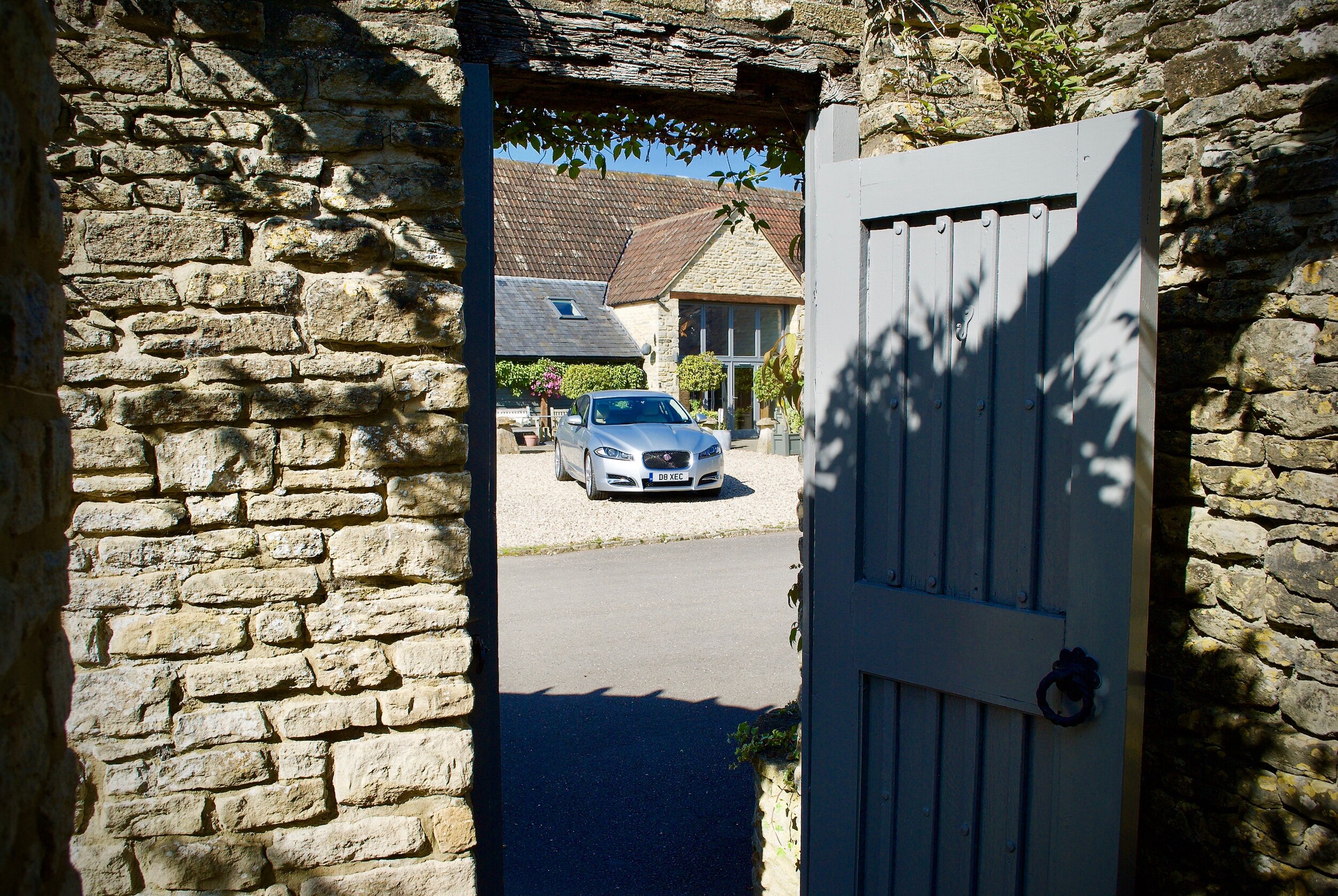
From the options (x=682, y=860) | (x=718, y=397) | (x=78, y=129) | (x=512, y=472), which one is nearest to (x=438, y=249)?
(x=78, y=129)

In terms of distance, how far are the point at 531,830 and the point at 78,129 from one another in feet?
11.0

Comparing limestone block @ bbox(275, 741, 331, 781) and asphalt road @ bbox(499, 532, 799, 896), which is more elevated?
limestone block @ bbox(275, 741, 331, 781)

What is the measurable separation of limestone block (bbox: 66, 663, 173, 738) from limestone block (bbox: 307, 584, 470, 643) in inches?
15.7

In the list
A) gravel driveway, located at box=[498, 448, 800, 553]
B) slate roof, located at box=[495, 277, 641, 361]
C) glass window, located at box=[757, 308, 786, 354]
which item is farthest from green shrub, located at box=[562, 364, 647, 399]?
gravel driveway, located at box=[498, 448, 800, 553]

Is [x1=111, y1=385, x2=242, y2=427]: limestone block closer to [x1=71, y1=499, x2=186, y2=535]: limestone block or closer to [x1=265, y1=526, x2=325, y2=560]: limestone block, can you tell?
[x1=71, y1=499, x2=186, y2=535]: limestone block

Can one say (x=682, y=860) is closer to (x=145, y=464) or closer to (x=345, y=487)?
(x=345, y=487)

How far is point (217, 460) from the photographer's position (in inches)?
91.2

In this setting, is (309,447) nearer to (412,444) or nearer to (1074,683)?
(412,444)

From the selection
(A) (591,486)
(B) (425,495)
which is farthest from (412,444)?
(A) (591,486)

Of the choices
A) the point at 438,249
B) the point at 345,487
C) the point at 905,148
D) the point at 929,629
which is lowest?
the point at 929,629

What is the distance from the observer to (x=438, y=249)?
243 cm

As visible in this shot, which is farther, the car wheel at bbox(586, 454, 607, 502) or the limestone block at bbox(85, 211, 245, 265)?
the car wheel at bbox(586, 454, 607, 502)

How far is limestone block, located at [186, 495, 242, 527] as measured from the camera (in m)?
2.31

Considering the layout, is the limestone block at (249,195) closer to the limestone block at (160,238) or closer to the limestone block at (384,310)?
the limestone block at (160,238)
